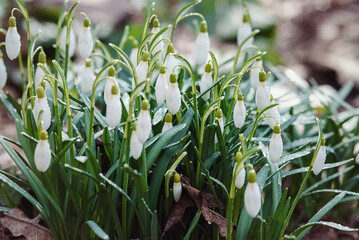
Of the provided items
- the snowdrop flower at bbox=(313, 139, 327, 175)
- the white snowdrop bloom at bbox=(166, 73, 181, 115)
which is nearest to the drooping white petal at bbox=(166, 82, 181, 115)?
the white snowdrop bloom at bbox=(166, 73, 181, 115)

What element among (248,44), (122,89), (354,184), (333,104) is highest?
(248,44)

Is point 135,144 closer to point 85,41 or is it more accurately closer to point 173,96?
point 173,96

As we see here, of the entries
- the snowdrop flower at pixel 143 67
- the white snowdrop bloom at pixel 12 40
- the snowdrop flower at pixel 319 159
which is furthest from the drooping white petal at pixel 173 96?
the white snowdrop bloom at pixel 12 40

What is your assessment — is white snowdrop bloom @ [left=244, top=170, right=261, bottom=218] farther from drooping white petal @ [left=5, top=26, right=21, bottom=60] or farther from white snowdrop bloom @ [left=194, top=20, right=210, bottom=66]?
drooping white petal @ [left=5, top=26, right=21, bottom=60]

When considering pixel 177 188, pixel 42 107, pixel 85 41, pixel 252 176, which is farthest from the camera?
pixel 85 41

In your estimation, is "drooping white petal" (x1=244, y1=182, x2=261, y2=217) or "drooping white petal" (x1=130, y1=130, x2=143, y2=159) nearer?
"drooping white petal" (x1=244, y1=182, x2=261, y2=217)

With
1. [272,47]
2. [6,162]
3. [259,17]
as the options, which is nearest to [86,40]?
[6,162]

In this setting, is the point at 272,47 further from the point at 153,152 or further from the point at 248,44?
the point at 153,152

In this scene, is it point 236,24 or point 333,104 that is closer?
point 333,104

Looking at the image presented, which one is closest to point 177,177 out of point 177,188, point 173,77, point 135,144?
point 177,188
